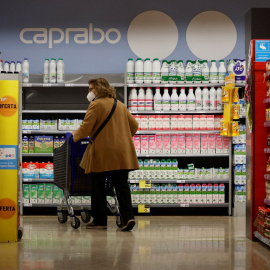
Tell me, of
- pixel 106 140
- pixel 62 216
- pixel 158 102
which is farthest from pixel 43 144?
pixel 106 140

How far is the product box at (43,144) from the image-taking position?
8.91 meters

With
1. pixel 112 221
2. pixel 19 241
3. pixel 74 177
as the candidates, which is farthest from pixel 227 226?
pixel 19 241

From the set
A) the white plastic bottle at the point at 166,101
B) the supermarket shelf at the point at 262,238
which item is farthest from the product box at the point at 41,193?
the supermarket shelf at the point at 262,238

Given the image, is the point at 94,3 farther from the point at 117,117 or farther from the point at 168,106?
the point at 117,117

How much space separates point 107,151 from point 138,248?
4.88 feet

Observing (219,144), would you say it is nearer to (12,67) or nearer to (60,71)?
(60,71)

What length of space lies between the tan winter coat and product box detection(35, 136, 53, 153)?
2306mm

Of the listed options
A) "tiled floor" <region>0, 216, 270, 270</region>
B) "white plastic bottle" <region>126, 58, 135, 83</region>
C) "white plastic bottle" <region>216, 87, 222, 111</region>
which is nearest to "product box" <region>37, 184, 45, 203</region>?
"tiled floor" <region>0, 216, 270, 270</region>

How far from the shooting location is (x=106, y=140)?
6.68 m

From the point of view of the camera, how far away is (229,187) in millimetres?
8820

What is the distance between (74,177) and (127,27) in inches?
135

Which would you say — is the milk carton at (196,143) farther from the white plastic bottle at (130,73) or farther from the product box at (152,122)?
the white plastic bottle at (130,73)

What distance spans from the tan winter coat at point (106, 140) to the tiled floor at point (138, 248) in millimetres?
793

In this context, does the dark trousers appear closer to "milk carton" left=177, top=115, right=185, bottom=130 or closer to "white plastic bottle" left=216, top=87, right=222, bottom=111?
"milk carton" left=177, top=115, right=185, bottom=130
